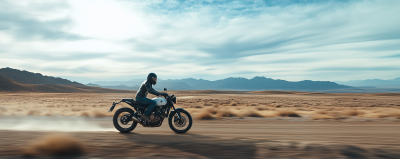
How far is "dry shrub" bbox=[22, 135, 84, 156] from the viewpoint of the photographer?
470cm

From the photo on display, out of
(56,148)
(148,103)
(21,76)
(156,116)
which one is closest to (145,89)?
(148,103)

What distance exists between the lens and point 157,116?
6.99 metres

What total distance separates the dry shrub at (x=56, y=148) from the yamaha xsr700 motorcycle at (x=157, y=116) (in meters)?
2.24

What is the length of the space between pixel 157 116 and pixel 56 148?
281 cm

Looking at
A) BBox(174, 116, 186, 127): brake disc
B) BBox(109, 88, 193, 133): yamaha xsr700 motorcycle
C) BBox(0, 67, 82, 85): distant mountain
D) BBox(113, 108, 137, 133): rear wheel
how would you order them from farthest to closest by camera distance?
BBox(0, 67, 82, 85): distant mountain, BBox(174, 116, 186, 127): brake disc, BBox(113, 108, 137, 133): rear wheel, BBox(109, 88, 193, 133): yamaha xsr700 motorcycle

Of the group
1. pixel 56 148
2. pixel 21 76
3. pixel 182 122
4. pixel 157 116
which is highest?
pixel 21 76

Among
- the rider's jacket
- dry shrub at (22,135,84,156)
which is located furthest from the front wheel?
dry shrub at (22,135,84,156)

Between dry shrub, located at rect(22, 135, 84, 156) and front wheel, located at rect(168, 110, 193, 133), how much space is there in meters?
2.90

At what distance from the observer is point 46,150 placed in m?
4.80

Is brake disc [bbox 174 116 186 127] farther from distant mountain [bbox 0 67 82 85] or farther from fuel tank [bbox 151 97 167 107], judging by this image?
distant mountain [bbox 0 67 82 85]

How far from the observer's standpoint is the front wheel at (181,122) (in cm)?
730

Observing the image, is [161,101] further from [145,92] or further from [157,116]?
[145,92]

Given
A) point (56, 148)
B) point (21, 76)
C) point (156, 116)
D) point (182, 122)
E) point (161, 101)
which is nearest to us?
point (56, 148)

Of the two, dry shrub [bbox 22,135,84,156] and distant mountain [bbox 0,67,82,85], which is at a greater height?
distant mountain [bbox 0,67,82,85]
